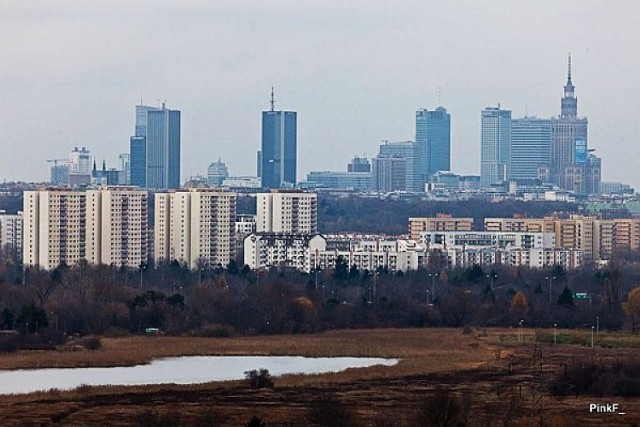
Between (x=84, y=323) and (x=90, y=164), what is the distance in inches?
3775

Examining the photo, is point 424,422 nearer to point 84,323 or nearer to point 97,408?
point 97,408

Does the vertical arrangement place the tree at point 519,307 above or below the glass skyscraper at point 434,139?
below

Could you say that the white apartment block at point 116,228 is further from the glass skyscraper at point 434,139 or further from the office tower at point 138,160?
the glass skyscraper at point 434,139

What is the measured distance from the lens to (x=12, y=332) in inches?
1340

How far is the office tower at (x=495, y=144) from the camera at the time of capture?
15300 centimetres

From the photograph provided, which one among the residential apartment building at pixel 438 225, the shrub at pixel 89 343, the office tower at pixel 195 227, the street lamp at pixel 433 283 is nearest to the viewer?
the shrub at pixel 89 343

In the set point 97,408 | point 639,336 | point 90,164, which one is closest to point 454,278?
point 639,336

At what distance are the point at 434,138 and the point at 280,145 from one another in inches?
978

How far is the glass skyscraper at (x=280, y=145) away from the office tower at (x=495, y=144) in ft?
81.9

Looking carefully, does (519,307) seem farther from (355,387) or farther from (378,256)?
(378,256)

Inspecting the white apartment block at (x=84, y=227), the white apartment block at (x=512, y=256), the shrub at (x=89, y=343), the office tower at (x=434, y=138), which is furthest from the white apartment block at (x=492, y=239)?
the office tower at (x=434, y=138)

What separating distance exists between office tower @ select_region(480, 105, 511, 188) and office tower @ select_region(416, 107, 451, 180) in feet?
10.1

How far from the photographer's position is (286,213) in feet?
217

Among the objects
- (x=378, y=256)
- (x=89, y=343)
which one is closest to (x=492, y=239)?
(x=378, y=256)
